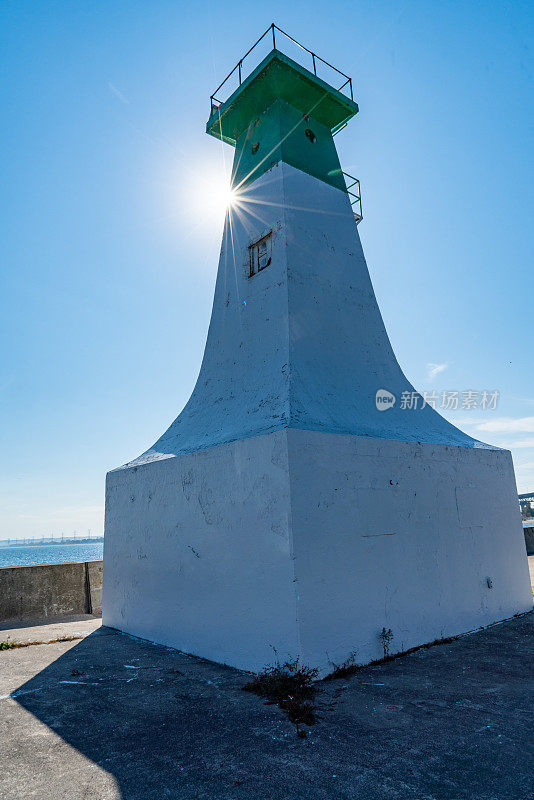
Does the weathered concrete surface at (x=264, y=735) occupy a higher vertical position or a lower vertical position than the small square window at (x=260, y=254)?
lower

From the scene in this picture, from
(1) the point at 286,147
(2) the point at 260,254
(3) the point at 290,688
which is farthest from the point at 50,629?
(1) the point at 286,147

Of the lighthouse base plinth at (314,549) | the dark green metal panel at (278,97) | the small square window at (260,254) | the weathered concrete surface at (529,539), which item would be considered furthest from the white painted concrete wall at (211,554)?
the weathered concrete surface at (529,539)

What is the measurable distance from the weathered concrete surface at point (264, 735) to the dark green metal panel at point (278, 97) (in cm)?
1060

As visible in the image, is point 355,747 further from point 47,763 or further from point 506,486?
point 506,486

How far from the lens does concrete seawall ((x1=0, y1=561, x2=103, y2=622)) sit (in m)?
10.2

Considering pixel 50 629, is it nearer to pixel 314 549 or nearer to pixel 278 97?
pixel 314 549

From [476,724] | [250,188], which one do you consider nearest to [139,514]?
[476,724]

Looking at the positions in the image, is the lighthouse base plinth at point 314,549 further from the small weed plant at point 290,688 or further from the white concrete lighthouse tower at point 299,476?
the small weed plant at point 290,688


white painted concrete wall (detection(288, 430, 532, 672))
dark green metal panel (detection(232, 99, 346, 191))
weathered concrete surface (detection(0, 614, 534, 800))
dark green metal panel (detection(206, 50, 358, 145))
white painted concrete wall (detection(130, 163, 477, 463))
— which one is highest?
dark green metal panel (detection(206, 50, 358, 145))

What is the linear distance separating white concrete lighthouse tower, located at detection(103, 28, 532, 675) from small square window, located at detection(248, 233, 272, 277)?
0.05 meters

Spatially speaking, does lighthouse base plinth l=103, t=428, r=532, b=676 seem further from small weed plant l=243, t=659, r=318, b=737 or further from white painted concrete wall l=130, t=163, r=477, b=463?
white painted concrete wall l=130, t=163, r=477, b=463

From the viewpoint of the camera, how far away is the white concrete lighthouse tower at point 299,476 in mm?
5848

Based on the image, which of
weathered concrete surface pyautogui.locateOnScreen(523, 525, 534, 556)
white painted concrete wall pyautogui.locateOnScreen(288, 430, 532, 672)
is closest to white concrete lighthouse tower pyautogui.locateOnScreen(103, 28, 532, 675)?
white painted concrete wall pyautogui.locateOnScreen(288, 430, 532, 672)

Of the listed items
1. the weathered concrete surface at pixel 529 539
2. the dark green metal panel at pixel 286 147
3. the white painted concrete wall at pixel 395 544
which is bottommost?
the weathered concrete surface at pixel 529 539
